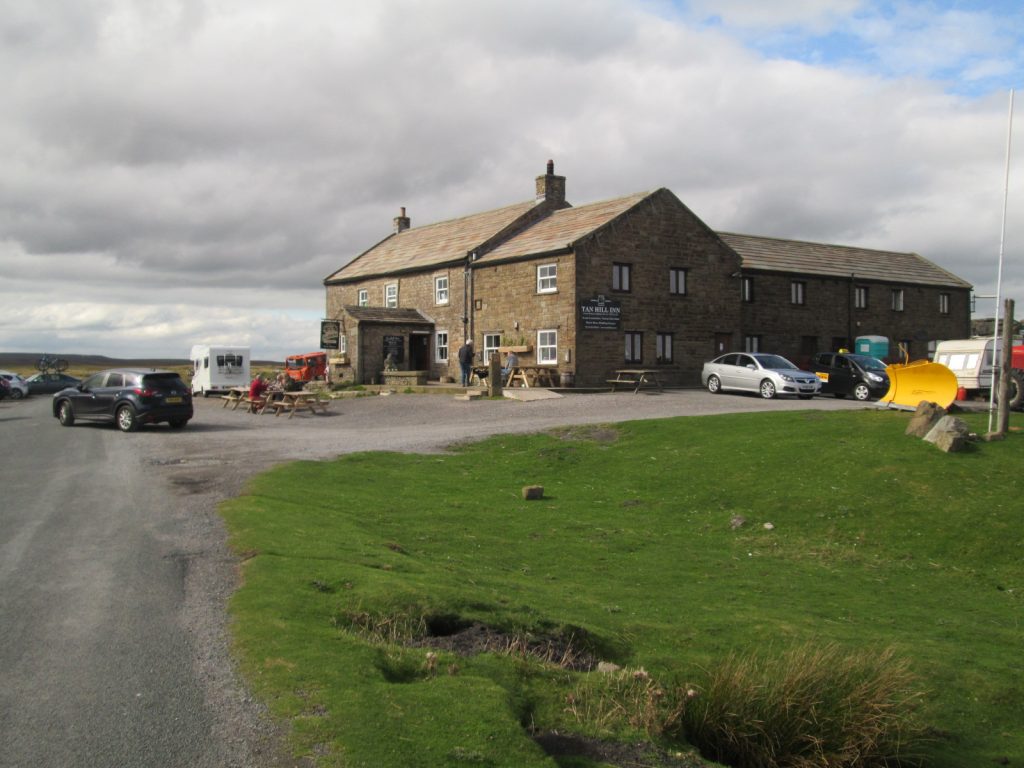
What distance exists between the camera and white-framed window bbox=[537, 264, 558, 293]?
35875mm

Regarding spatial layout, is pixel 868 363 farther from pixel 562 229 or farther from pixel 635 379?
pixel 562 229

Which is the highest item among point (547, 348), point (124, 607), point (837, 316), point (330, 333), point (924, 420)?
point (837, 316)

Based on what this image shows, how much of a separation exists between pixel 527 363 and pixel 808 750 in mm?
30860

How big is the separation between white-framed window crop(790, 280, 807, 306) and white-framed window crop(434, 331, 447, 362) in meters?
17.7

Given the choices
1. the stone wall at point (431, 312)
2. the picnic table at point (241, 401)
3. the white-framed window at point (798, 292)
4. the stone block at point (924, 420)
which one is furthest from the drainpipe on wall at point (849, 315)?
the picnic table at point (241, 401)

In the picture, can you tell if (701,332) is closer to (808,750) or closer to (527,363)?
(527,363)

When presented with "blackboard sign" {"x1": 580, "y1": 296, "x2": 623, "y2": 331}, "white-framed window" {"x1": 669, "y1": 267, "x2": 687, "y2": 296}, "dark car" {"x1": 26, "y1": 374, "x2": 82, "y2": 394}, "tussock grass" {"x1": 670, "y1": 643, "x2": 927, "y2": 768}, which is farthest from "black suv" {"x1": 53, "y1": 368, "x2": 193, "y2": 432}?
"dark car" {"x1": 26, "y1": 374, "x2": 82, "y2": 394}

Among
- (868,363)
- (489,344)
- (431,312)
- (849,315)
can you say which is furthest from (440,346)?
(849,315)

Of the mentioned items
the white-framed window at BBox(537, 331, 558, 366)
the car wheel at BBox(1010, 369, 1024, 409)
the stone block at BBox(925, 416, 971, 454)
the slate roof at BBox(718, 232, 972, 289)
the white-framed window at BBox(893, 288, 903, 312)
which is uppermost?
the slate roof at BBox(718, 232, 972, 289)

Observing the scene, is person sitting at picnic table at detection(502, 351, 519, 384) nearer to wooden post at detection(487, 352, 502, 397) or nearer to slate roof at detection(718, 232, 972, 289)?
wooden post at detection(487, 352, 502, 397)

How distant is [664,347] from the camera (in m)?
37.6

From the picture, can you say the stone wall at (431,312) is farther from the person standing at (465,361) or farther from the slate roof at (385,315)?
the person standing at (465,361)

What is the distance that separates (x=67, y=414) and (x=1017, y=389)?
94.5ft

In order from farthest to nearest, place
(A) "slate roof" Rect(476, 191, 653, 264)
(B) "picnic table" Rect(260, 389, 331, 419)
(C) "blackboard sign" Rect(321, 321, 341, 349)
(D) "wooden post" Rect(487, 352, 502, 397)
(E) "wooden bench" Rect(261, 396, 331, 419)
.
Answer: (C) "blackboard sign" Rect(321, 321, 341, 349)
(A) "slate roof" Rect(476, 191, 653, 264)
(D) "wooden post" Rect(487, 352, 502, 397)
(B) "picnic table" Rect(260, 389, 331, 419)
(E) "wooden bench" Rect(261, 396, 331, 419)
